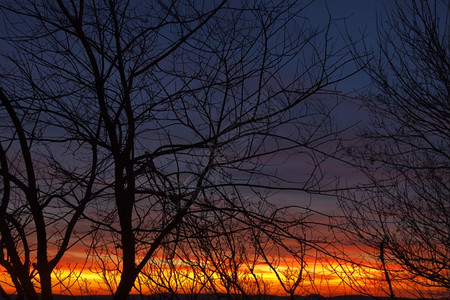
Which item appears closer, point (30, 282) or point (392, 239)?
point (30, 282)

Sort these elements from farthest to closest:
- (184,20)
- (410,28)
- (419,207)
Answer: (419,207), (410,28), (184,20)

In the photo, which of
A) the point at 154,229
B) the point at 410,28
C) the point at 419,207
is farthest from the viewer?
the point at 419,207

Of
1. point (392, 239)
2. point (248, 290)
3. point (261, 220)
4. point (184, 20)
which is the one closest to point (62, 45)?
point (184, 20)

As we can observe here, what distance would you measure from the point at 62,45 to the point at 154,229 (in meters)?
1.43

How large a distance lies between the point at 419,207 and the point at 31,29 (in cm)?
638

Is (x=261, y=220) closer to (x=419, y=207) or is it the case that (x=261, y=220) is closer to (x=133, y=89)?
(x=133, y=89)

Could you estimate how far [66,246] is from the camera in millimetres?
3322

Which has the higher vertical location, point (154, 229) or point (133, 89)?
point (133, 89)

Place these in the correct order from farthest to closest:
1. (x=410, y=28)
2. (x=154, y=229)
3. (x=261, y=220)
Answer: (x=410, y=28)
(x=154, y=229)
(x=261, y=220)

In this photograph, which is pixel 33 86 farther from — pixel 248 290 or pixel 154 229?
pixel 248 290

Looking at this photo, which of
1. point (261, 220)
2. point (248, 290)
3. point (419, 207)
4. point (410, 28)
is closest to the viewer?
point (261, 220)

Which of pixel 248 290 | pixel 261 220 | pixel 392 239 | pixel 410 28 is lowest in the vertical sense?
pixel 248 290

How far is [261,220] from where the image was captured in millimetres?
2805

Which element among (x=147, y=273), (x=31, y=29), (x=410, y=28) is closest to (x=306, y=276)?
(x=147, y=273)
